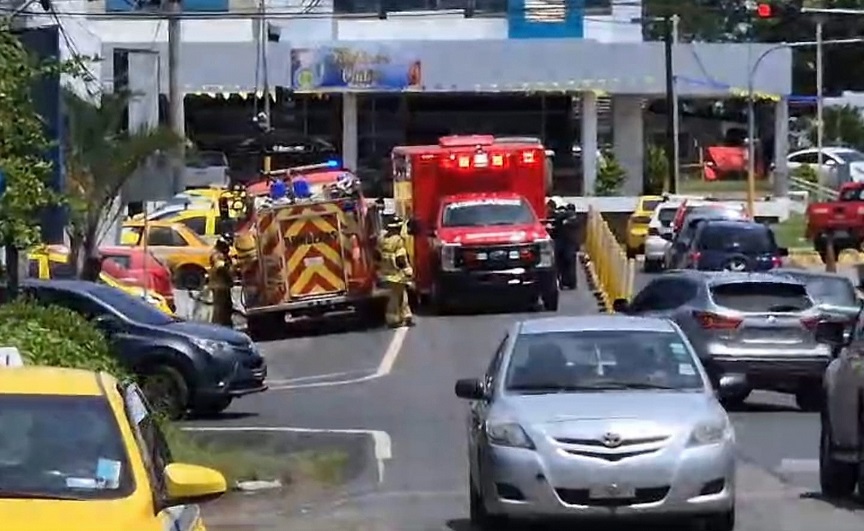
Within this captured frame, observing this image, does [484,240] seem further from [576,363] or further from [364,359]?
[576,363]

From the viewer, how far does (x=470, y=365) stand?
29.5 m

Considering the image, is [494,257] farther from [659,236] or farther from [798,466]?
[798,466]

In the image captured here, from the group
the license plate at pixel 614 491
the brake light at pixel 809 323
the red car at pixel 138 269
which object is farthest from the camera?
the red car at pixel 138 269

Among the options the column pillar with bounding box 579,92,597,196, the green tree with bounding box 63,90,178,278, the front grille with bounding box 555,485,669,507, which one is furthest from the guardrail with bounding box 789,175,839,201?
the front grille with bounding box 555,485,669,507

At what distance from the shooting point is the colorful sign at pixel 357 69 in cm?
5809

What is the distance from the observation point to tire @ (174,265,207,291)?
4034 centimetres

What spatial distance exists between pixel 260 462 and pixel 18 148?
11.7 feet

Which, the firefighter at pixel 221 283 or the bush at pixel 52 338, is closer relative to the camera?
the bush at pixel 52 338

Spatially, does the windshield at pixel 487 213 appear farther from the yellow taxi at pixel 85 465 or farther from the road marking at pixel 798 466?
the yellow taxi at pixel 85 465

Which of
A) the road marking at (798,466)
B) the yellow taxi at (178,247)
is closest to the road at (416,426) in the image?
the road marking at (798,466)

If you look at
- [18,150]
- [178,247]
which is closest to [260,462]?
[18,150]

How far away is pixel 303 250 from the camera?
3438 centimetres

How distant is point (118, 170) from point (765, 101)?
35.7 meters

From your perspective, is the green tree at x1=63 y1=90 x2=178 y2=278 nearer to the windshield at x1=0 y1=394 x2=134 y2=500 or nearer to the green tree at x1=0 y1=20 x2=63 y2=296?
the green tree at x1=0 y1=20 x2=63 y2=296
